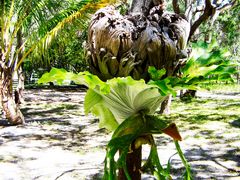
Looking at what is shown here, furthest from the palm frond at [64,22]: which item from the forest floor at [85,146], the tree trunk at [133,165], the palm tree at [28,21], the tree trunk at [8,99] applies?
→ the tree trunk at [133,165]

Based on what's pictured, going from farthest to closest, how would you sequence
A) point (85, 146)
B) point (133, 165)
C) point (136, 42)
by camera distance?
point (85, 146)
point (133, 165)
point (136, 42)

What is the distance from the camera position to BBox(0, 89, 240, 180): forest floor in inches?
227

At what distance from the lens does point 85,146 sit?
25.6 feet

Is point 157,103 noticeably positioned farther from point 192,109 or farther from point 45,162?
point 192,109

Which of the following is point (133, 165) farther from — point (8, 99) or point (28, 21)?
point (28, 21)

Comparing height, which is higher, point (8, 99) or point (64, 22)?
point (64, 22)

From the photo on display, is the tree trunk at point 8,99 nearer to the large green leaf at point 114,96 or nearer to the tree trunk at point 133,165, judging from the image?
the large green leaf at point 114,96

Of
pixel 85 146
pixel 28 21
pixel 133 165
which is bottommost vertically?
pixel 85 146

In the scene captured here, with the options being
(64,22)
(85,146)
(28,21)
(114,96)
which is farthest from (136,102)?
(28,21)

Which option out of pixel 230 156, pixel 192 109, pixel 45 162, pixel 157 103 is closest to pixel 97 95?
pixel 157 103

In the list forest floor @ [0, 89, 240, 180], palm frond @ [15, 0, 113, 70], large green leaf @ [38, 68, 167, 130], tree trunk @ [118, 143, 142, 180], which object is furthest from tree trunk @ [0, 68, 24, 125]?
tree trunk @ [118, 143, 142, 180]

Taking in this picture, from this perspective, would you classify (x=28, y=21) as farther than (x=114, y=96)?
Yes

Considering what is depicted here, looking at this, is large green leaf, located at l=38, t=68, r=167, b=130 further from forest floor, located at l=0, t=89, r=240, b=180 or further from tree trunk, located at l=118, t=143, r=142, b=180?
forest floor, located at l=0, t=89, r=240, b=180

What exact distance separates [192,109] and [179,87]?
12780 mm
